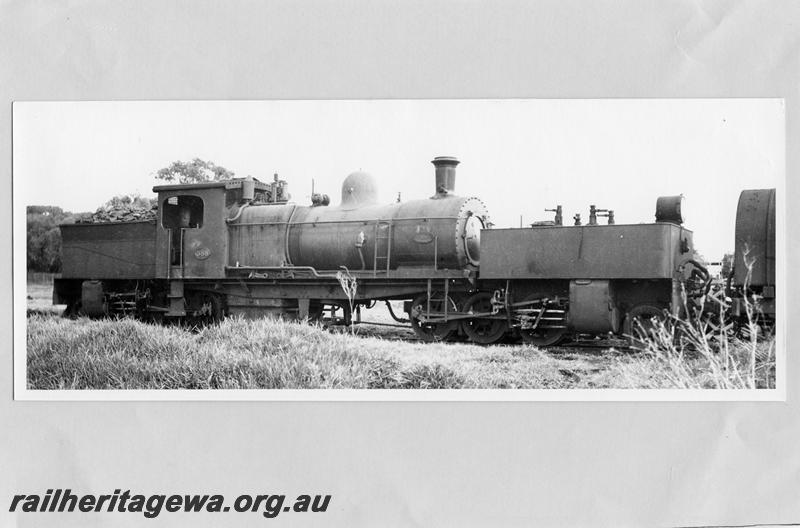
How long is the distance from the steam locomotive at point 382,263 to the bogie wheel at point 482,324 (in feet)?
0.06

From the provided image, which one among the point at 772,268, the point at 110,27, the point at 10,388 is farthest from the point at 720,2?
the point at 10,388

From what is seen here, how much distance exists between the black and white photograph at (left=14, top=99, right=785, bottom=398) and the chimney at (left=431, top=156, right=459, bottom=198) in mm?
41

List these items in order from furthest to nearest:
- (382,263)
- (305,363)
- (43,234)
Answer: (382,263) → (43,234) → (305,363)

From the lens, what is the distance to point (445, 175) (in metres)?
8.69

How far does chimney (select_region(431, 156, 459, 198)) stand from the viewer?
7996 millimetres

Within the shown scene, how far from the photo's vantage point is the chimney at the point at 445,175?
26.2 feet

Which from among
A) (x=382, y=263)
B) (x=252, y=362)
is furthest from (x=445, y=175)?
(x=252, y=362)

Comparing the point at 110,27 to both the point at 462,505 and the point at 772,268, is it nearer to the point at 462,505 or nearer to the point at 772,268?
the point at 462,505

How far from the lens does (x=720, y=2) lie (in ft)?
19.6

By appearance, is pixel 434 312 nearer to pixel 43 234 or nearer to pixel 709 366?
pixel 709 366
